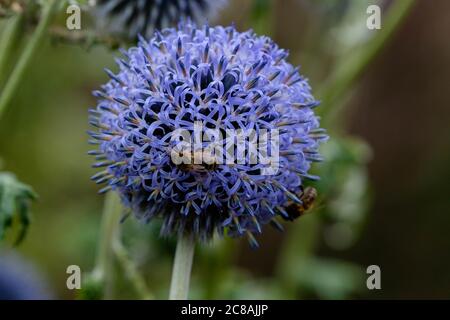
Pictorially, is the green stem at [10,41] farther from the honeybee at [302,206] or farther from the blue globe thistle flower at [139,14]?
the honeybee at [302,206]

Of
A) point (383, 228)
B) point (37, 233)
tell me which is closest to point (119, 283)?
point (37, 233)

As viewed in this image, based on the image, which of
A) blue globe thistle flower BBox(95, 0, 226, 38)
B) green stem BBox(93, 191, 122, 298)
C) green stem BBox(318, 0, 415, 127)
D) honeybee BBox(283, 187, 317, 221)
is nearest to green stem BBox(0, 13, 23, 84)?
blue globe thistle flower BBox(95, 0, 226, 38)

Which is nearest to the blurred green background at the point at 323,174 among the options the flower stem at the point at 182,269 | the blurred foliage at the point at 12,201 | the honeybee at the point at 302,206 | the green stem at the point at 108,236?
the green stem at the point at 108,236

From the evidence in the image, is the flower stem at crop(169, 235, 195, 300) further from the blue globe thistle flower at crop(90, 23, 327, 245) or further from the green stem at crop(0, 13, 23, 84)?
the green stem at crop(0, 13, 23, 84)

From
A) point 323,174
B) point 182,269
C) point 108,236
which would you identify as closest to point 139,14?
point 108,236

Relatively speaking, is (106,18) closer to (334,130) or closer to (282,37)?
(334,130)

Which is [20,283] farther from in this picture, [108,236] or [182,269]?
[182,269]
